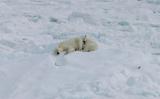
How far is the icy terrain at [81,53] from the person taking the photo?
3.93 m

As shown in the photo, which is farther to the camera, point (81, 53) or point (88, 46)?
point (88, 46)

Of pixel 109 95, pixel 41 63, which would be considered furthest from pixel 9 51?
pixel 109 95

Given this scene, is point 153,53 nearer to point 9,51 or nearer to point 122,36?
point 122,36

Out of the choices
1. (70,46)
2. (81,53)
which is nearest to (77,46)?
(70,46)

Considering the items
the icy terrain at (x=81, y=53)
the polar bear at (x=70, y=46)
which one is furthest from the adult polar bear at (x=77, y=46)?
the icy terrain at (x=81, y=53)

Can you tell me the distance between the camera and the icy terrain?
393 centimetres

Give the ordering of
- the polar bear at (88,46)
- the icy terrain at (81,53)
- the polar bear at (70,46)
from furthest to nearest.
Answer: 1. the polar bear at (88,46)
2. the polar bear at (70,46)
3. the icy terrain at (81,53)

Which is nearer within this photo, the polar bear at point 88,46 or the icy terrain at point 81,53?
the icy terrain at point 81,53

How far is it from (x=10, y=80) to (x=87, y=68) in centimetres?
80

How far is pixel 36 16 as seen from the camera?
25.6ft

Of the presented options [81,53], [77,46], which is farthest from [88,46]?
[81,53]

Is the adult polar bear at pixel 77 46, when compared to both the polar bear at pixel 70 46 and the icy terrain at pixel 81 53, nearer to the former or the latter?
the polar bear at pixel 70 46

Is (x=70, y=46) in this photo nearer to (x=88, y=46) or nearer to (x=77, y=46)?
(x=77, y=46)

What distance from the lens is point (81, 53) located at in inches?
193
